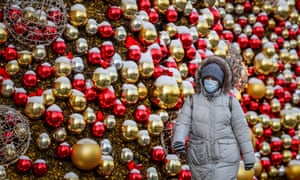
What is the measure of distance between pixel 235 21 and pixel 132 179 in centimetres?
185

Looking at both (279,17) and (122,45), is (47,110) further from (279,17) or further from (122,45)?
(279,17)

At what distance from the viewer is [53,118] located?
15.1 feet

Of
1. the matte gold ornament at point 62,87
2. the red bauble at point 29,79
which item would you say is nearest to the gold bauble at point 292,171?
the matte gold ornament at point 62,87

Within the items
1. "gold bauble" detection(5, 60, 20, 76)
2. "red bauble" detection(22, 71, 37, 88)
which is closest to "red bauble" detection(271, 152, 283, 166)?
"red bauble" detection(22, 71, 37, 88)

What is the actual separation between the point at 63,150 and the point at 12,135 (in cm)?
42

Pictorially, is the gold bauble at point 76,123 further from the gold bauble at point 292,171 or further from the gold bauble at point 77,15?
the gold bauble at point 292,171

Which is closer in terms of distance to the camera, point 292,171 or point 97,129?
point 97,129

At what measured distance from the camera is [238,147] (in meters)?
4.34

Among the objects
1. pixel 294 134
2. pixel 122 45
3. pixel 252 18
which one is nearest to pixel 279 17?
pixel 252 18

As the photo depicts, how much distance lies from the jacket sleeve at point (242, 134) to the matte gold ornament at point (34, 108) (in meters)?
1.32

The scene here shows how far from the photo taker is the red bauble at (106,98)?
189 inches

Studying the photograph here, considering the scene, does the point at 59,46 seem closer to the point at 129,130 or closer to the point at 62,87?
the point at 62,87

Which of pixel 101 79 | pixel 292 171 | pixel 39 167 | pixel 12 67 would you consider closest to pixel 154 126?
pixel 101 79

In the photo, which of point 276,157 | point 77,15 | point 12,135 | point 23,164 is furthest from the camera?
point 276,157
